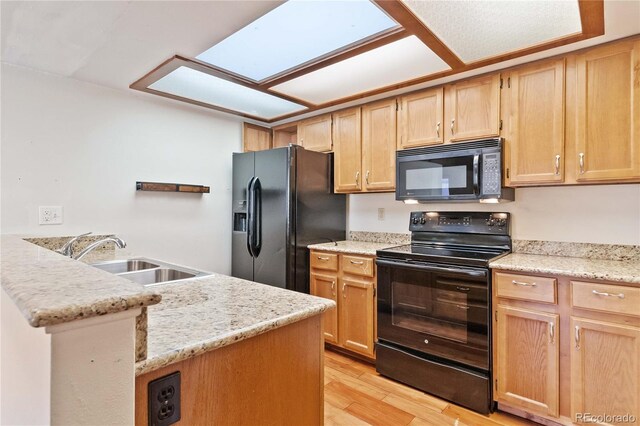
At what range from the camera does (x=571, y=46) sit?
6.28 ft

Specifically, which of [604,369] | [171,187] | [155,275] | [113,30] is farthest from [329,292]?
[113,30]

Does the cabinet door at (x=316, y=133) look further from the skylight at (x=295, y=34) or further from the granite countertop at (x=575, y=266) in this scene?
the granite countertop at (x=575, y=266)

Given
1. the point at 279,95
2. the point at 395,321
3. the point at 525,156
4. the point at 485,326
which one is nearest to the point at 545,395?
the point at 485,326

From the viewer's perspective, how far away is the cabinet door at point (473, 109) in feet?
7.43

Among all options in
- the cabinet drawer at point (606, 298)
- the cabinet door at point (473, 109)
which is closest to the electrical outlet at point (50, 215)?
the cabinet door at point (473, 109)

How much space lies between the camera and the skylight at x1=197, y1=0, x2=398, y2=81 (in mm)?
1605

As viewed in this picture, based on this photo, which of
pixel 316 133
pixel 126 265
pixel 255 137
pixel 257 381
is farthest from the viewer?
pixel 255 137

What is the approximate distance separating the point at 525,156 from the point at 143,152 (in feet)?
9.54

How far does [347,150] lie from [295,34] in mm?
1341

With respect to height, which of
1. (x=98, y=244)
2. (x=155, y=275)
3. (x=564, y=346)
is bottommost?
(x=564, y=346)

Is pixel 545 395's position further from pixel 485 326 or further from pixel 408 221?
pixel 408 221

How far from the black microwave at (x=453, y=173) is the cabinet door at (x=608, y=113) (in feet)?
1.46

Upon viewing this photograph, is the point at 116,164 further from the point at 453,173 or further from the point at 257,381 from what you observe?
the point at 453,173

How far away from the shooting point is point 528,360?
1880mm
